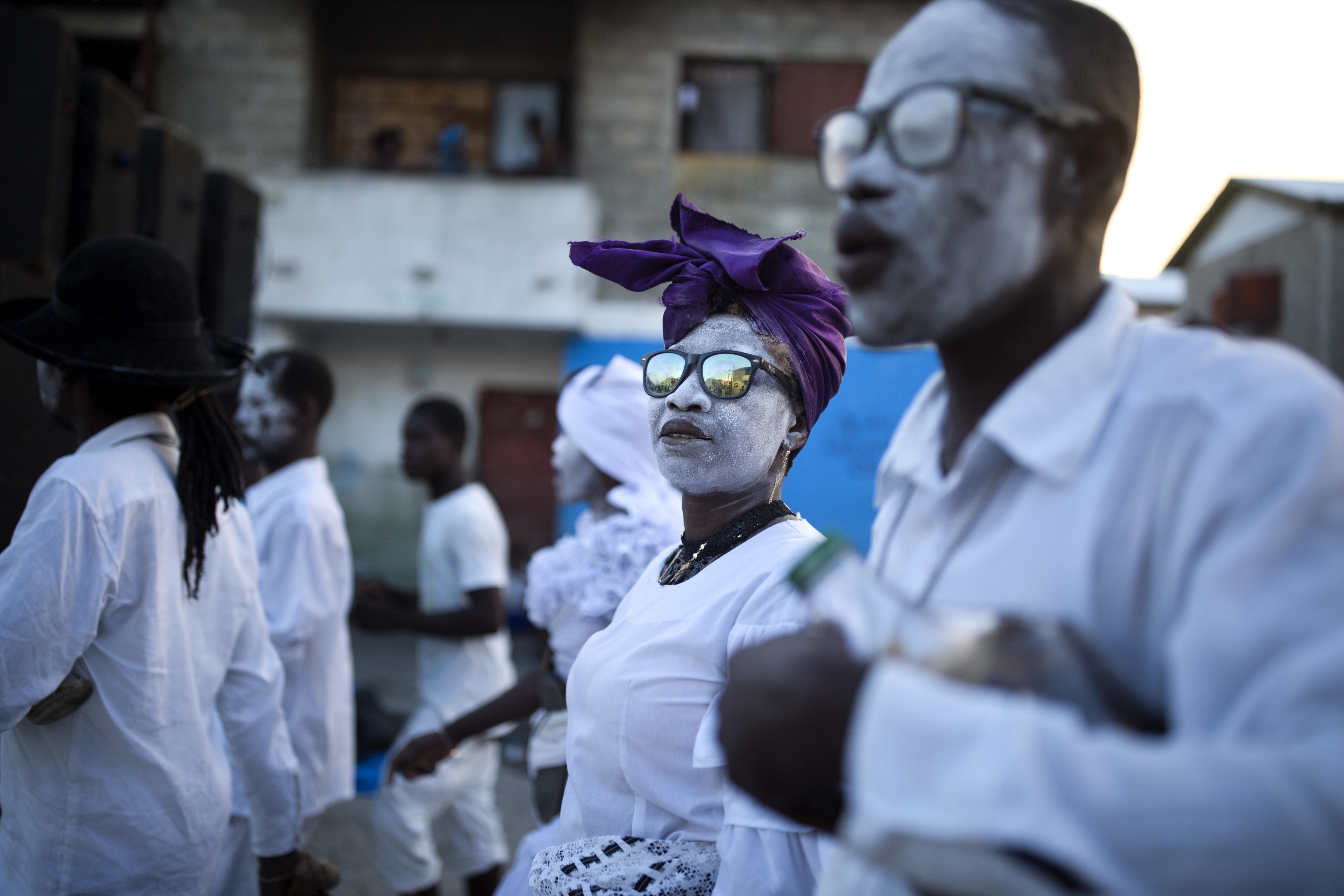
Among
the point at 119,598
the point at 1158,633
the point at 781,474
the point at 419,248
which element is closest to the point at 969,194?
the point at 1158,633

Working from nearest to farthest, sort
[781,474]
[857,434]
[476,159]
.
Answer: [781,474] < [857,434] < [476,159]

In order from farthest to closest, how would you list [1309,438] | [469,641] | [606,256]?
[469,641], [606,256], [1309,438]

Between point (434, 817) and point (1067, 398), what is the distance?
3832mm

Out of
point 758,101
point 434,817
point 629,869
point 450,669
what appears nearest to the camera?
point 629,869

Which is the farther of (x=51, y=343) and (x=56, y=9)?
(x=56, y=9)

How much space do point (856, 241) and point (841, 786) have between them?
0.61m

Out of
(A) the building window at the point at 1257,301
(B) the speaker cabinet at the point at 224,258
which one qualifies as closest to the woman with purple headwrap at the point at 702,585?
(B) the speaker cabinet at the point at 224,258

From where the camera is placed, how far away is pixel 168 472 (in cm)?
257

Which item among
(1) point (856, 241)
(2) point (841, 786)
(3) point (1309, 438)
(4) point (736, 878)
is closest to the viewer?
(3) point (1309, 438)

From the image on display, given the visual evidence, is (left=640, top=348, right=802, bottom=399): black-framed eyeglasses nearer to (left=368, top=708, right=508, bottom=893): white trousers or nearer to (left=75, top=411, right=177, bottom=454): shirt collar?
(left=75, top=411, right=177, bottom=454): shirt collar

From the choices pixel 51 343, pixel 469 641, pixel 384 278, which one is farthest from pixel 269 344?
pixel 51 343

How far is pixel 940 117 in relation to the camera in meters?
1.07

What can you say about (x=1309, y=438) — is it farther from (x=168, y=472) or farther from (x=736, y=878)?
(x=168, y=472)

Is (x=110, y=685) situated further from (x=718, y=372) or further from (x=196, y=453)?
(x=718, y=372)
